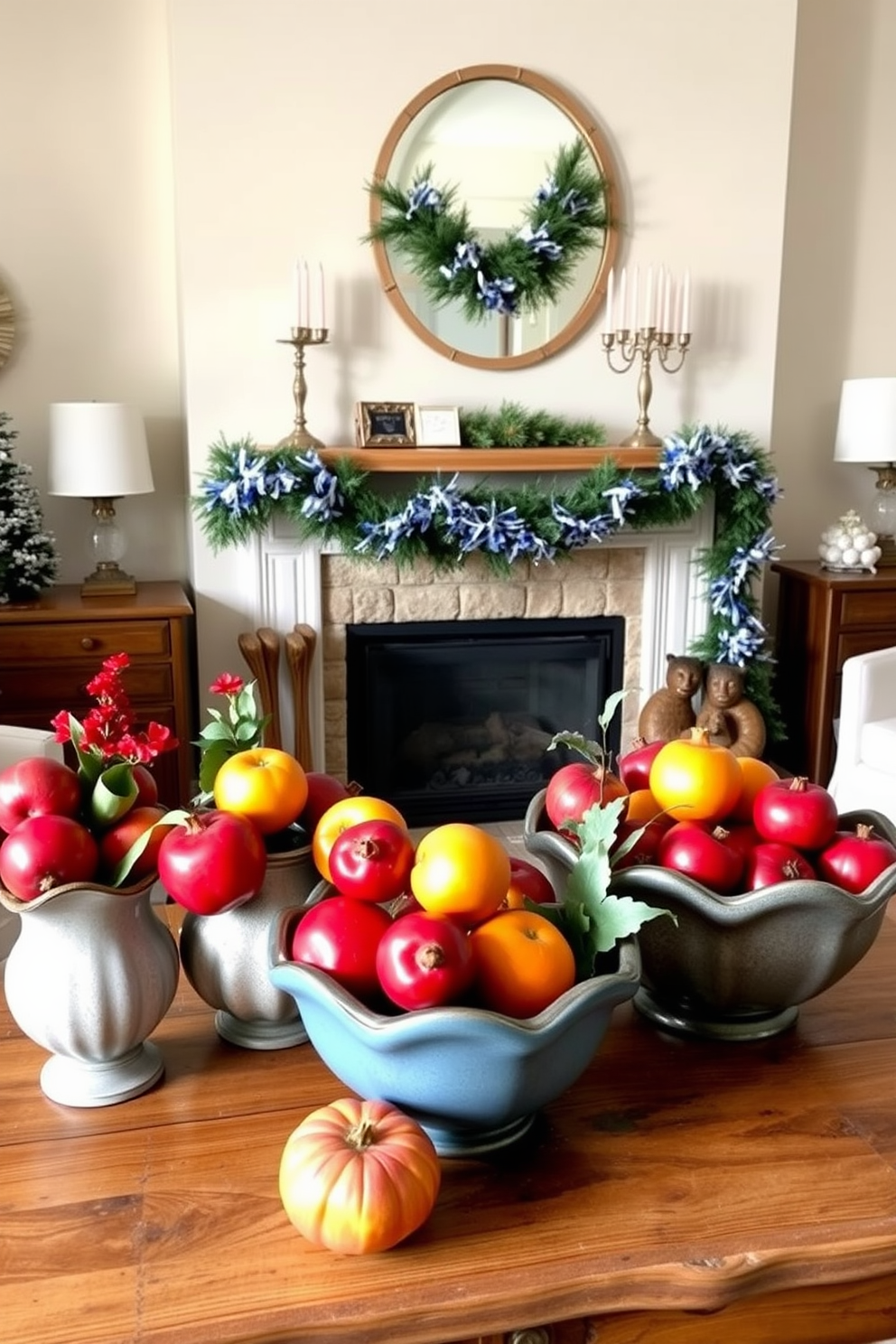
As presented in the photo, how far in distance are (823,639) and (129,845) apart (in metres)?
Result: 2.96

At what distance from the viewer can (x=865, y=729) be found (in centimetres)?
311

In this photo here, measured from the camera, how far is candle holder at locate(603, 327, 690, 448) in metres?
3.40

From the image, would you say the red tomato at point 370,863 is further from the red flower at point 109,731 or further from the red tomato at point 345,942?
the red flower at point 109,731

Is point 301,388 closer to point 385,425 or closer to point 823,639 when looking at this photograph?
point 385,425

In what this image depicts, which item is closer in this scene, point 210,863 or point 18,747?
point 210,863

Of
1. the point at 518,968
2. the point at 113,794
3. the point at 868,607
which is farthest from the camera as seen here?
the point at 868,607

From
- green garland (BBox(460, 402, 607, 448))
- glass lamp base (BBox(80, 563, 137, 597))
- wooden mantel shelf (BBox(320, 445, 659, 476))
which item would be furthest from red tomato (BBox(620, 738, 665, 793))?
glass lamp base (BBox(80, 563, 137, 597))

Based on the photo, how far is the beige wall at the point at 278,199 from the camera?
3.19m

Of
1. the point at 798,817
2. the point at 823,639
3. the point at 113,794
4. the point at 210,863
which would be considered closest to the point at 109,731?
the point at 113,794

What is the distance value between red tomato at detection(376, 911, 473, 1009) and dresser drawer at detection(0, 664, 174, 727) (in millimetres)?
2305

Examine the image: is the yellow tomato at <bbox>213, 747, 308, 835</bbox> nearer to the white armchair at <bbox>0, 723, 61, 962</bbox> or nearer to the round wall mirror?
the white armchair at <bbox>0, 723, 61, 962</bbox>

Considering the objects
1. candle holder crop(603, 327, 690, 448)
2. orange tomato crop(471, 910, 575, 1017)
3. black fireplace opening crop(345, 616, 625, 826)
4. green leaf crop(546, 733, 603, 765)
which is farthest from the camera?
black fireplace opening crop(345, 616, 625, 826)

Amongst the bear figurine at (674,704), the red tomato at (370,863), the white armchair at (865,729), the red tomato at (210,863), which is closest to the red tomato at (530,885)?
the red tomato at (370,863)

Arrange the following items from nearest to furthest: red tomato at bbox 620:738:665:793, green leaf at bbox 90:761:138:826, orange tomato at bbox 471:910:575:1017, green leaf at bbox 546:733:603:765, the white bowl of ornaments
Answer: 1. orange tomato at bbox 471:910:575:1017
2. green leaf at bbox 90:761:138:826
3. green leaf at bbox 546:733:603:765
4. red tomato at bbox 620:738:665:793
5. the white bowl of ornaments
